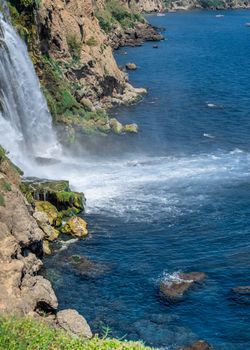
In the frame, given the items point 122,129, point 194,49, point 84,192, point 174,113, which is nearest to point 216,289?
point 84,192

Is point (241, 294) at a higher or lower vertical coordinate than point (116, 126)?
higher

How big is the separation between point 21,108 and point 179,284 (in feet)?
99.4

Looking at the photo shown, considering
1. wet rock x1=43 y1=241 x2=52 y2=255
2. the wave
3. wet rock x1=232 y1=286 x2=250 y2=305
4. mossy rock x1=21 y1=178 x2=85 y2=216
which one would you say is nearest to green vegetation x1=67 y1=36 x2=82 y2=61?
the wave

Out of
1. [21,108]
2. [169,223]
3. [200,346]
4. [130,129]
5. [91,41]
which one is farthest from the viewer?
[91,41]

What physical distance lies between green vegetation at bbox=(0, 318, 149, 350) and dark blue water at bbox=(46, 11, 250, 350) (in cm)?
1519

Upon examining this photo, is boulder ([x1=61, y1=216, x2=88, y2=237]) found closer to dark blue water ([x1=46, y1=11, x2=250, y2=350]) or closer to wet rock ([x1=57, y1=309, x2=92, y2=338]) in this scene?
dark blue water ([x1=46, y1=11, x2=250, y2=350])

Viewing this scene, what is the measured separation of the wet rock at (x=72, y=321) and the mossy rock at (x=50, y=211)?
549 inches

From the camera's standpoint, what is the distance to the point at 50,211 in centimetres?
5006

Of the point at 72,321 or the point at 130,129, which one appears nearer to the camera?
the point at 72,321

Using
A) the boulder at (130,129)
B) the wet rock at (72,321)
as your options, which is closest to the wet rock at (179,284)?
the wet rock at (72,321)

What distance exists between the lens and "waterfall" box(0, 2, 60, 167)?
60.7 metres

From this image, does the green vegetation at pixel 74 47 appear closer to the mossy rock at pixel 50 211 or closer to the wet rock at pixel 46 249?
the mossy rock at pixel 50 211

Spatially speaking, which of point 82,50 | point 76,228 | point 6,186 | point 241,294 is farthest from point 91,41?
point 241,294

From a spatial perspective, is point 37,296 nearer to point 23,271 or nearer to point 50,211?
point 23,271
